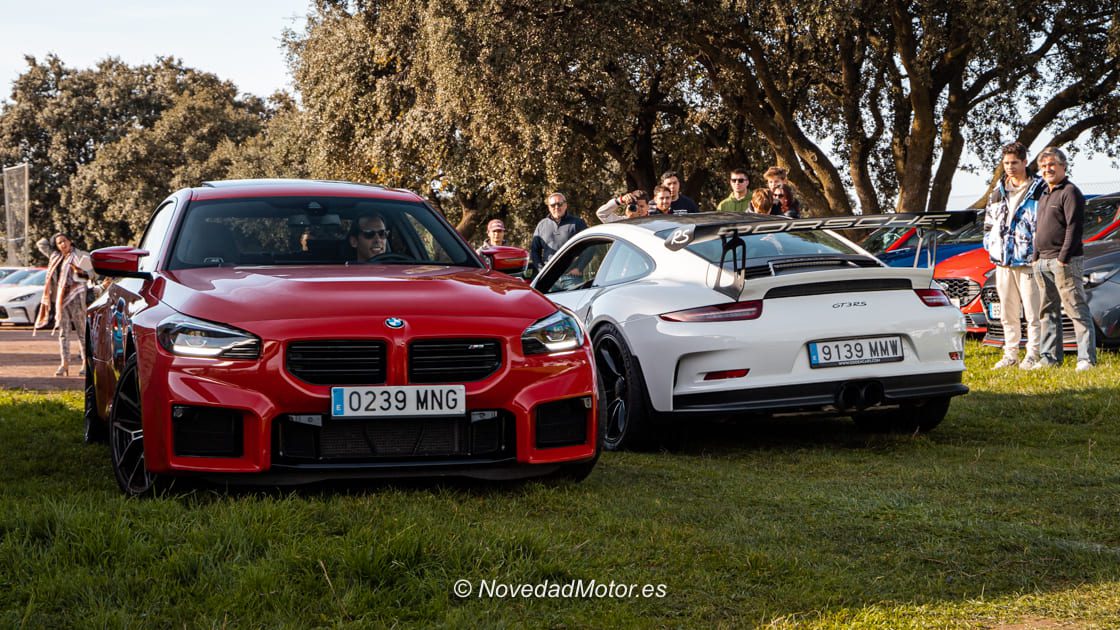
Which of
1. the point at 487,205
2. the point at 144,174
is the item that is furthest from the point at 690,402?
the point at 144,174

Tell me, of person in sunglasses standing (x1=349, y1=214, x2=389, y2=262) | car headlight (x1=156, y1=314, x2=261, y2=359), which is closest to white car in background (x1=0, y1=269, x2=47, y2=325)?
person in sunglasses standing (x1=349, y1=214, x2=389, y2=262)

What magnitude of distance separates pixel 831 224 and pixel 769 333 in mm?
656

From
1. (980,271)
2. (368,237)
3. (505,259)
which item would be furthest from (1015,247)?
(368,237)

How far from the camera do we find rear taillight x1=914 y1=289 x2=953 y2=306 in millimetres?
6855

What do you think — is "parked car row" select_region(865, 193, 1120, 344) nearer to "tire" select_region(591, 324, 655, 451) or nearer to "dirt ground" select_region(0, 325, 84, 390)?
"tire" select_region(591, 324, 655, 451)

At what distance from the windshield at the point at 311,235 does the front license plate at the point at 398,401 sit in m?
1.32

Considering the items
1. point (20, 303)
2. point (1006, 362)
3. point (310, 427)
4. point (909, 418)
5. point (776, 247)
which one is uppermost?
point (776, 247)

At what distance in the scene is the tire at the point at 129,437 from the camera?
5.12 m

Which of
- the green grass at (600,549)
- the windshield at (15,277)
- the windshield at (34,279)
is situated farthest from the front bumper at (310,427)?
the windshield at (15,277)

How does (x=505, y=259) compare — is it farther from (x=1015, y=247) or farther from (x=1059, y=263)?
(x=1015, y=247)

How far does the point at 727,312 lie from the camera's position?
21.2 feet

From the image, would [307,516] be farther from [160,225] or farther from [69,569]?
[160,225]

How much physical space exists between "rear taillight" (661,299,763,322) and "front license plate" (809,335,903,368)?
355 millimetres

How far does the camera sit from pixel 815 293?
657 cm
